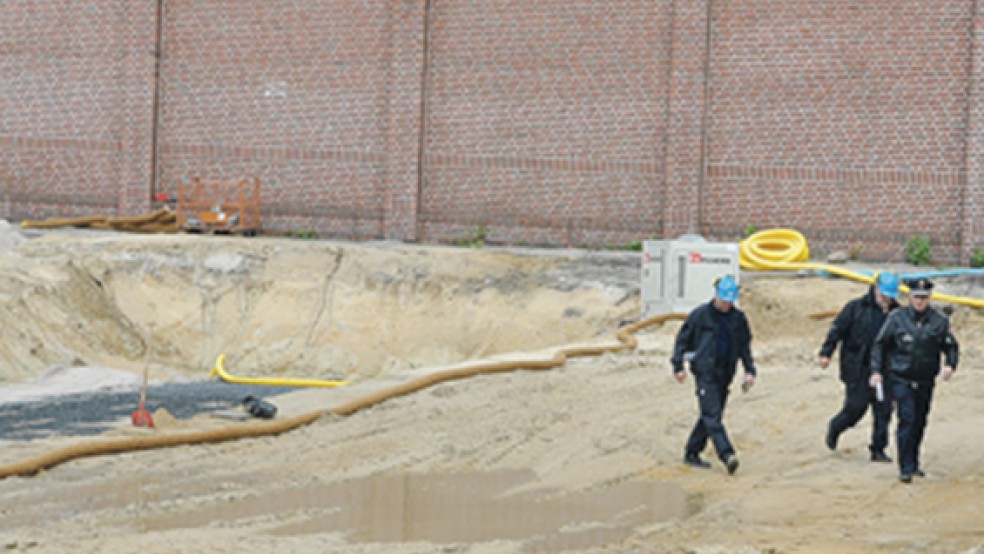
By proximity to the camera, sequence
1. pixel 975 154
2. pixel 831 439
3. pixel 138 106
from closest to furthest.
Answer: pixel 831 439
pixel 975 154
pixel 138 106

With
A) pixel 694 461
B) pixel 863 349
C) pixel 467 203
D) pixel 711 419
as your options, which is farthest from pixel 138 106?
pixel 863 349

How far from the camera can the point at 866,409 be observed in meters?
13.5

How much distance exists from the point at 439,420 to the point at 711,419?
12.0 feet

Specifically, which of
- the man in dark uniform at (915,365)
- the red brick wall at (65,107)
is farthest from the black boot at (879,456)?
the red brick wall at (65,107)

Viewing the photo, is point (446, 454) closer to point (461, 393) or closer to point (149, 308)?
point (461, 393)

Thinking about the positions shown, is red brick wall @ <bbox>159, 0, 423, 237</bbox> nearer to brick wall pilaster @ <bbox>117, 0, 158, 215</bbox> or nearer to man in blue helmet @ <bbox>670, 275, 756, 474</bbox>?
brick wall pilaster @ <bbox>117, 0, 158, 215</bbox>

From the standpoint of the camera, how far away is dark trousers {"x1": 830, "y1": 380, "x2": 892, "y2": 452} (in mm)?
13281

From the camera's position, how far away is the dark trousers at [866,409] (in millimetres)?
13281

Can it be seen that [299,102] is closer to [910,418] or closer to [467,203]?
[467,203]

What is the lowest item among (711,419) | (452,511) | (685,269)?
(452,511)

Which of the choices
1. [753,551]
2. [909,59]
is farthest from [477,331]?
[753,551]

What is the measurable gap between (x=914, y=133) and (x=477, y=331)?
30.5 feet

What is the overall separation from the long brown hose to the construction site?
0.11m

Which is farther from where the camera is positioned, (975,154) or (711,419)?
(975,154)
